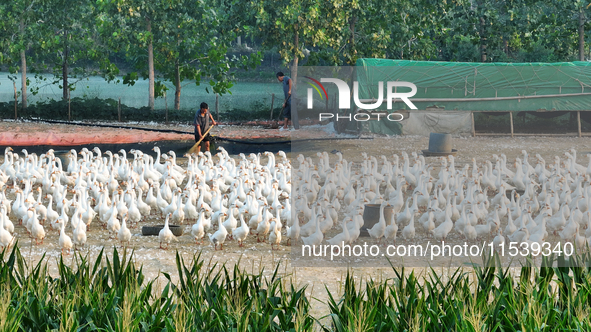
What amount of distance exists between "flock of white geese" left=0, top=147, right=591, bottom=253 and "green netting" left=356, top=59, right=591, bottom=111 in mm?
7014

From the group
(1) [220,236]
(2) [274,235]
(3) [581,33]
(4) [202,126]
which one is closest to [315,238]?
(2) [274,235]

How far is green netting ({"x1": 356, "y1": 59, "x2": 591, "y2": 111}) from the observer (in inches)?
813

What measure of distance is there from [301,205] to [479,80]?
38.8 ft

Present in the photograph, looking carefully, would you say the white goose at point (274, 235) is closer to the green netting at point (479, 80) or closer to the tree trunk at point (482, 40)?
the green netting at point (479, 80)

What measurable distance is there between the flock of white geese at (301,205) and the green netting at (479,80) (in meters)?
7.01

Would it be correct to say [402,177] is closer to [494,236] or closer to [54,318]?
[494,236]

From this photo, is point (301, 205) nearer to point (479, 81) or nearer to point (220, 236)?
point (220, 236)

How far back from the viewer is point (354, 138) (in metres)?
19.5

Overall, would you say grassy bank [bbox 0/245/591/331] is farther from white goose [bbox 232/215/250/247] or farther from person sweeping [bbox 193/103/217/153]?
person sweeping [bbox 193/103/217/153]

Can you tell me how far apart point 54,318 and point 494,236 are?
659cm

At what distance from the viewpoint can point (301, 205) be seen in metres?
11.1

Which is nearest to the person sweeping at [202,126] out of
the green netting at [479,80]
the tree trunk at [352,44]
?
the green netting at [479,80]

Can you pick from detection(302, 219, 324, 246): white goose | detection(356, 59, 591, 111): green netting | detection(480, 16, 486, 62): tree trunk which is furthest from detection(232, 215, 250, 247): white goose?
detection(480, 16, 486, 62): tree trunk

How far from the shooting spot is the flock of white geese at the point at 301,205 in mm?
9883
